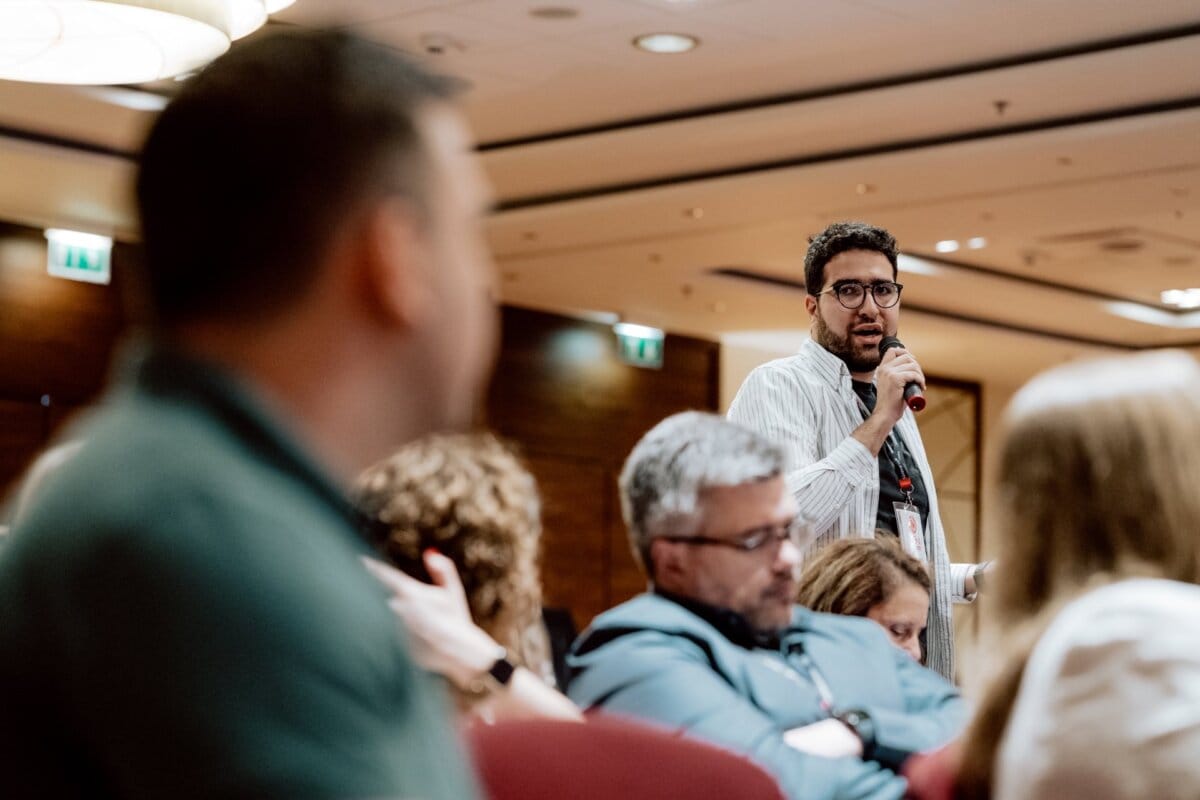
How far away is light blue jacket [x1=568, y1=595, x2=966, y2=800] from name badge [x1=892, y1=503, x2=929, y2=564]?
101 cm

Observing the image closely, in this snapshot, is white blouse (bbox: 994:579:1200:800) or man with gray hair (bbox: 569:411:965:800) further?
man with gray hair (bbox: 569:411:965:800)

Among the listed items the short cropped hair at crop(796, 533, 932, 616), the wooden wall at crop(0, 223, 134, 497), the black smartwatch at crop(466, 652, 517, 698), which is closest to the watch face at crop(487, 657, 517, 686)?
the black smartwatch at crop(466, 652, 517, 698)

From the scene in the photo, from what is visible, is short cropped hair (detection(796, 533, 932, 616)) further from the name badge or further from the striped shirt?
the name badge

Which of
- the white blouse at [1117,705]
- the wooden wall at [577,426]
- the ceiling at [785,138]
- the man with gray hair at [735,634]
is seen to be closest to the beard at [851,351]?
the man with gray hair at [735,634]

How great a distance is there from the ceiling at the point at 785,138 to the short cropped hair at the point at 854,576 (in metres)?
3.21

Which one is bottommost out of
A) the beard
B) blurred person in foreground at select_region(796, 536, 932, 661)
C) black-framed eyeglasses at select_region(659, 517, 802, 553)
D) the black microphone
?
blurred person in foreground at select_region(796, 536, 932, 661)

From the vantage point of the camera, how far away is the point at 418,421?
2.62 ft

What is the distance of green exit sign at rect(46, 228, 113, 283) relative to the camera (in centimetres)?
1075

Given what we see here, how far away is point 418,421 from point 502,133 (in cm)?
828

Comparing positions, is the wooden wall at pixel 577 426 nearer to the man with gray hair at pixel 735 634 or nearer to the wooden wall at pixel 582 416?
the wooden wall at pixel 582 416

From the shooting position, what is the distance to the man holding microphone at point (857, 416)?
2.99 metres

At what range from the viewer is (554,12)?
23.0 feet

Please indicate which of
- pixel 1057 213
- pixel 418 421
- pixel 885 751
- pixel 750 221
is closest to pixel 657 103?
pixel 750 221

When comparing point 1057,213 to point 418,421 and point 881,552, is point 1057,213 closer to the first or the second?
point 881,552
